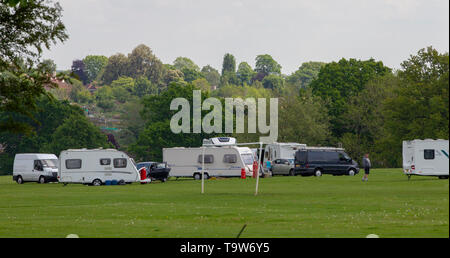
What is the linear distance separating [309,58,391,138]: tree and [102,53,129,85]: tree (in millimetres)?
99910

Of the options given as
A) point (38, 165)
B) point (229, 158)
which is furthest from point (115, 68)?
point (229, 158)

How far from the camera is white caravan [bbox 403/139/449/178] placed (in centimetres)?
4872

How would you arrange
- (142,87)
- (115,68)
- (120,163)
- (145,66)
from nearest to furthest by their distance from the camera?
(120,163), (142,87), (145,66), (115,68)

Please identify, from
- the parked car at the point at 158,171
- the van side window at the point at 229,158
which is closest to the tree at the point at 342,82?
the van side window at the point at 229,158

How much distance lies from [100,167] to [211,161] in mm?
11379

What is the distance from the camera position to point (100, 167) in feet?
171

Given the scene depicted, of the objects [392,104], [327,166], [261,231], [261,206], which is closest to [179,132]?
[392,104]

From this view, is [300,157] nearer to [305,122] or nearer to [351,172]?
[351,172]

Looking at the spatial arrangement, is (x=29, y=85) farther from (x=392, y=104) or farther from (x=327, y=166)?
(x=392, y=104)

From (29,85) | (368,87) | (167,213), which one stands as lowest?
(167,213)

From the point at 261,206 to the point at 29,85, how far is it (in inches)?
352

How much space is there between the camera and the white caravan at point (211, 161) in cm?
6003

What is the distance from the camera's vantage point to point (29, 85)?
25438mm

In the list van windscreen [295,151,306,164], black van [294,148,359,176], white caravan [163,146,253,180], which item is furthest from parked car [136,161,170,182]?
black van [294,148,359,176]
